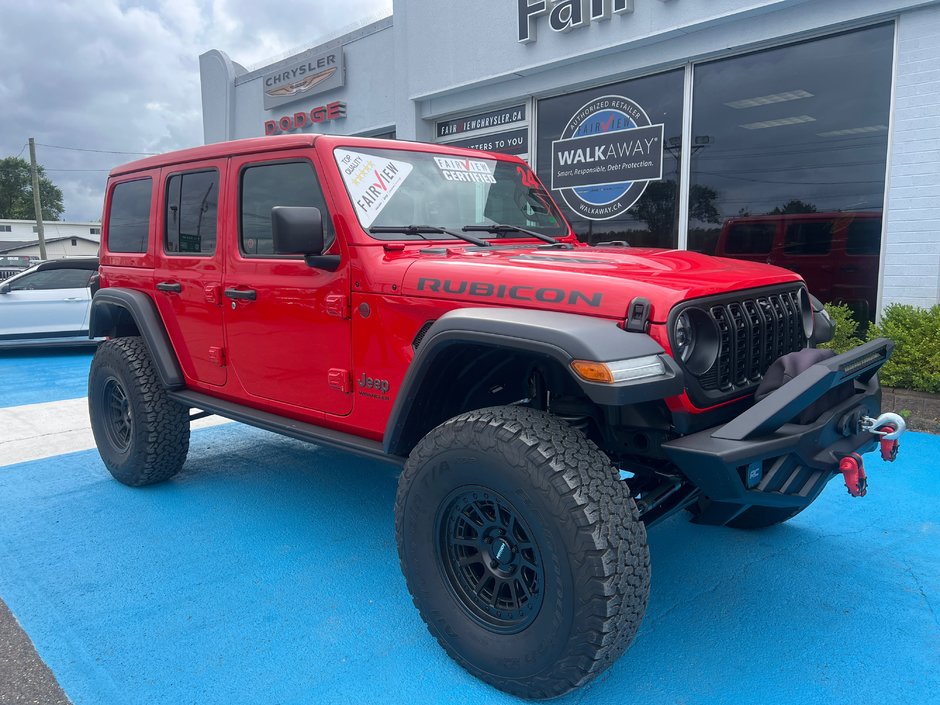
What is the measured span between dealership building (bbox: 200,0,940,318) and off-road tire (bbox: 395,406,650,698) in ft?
17.4

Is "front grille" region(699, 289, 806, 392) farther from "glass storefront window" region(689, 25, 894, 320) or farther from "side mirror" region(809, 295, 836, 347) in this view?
"glass storefront window" region(689, 25, 894, 320)

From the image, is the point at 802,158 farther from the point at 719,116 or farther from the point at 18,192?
the point at 18,192

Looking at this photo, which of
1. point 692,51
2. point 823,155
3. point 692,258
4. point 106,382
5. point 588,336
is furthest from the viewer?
point 692,51

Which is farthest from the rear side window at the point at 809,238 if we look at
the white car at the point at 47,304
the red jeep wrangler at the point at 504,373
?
the white car at the point at 47,304

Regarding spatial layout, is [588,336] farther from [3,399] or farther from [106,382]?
[3,399]

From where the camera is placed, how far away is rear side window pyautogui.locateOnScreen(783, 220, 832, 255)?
6.63m

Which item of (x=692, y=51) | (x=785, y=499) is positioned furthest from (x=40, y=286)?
(x=785, y=499)

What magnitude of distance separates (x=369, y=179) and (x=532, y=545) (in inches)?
70.8

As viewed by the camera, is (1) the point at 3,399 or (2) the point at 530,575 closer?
(2) the point at 530,575

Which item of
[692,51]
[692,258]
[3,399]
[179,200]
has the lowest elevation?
[3,399]

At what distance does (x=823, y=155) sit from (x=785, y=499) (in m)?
5.45

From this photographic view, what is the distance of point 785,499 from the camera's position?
90.3 inches

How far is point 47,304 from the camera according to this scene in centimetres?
966

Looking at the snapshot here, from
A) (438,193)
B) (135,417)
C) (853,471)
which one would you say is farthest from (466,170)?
(135,417)
